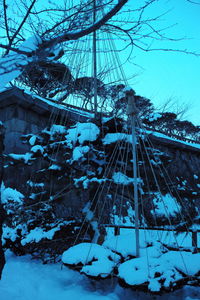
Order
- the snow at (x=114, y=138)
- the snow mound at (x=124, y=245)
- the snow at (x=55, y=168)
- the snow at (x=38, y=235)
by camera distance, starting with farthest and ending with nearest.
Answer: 1. the snow at (x=55, y=168)
2. the snow at (x=114, y=138)
3. the snow at (x=38, y=235)
4. the snow mound at (x=124, y=245)

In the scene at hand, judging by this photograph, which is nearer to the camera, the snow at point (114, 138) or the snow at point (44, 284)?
the snow at point (44, 284)

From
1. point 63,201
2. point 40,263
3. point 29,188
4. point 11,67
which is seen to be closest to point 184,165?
point 63,201

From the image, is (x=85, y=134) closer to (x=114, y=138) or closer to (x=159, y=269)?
(x=114, y=138)

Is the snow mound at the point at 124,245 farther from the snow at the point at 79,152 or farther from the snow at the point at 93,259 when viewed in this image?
the snow at the point at 79,152

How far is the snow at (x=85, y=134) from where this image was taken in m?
2.93

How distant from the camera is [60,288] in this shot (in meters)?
2.13

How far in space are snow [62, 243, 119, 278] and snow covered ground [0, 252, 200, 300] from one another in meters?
0.19

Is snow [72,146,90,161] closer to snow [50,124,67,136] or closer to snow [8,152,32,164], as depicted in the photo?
snow [50,124,67,136]

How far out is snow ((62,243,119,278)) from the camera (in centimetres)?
195

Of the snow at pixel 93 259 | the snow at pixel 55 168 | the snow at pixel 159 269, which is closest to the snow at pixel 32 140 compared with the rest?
the snow at pixel 55 168

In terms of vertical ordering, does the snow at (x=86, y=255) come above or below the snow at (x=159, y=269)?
below

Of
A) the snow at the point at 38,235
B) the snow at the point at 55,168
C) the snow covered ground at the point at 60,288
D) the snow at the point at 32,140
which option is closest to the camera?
the snow covered ground at the point at 60,288

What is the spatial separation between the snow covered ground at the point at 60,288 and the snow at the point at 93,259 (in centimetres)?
19

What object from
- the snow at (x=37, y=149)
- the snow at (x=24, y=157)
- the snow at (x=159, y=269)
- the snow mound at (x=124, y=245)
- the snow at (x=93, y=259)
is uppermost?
the snow at (x=37, y=149)
